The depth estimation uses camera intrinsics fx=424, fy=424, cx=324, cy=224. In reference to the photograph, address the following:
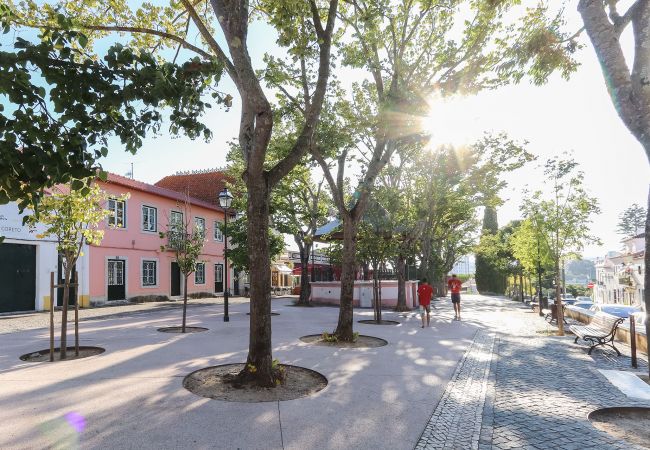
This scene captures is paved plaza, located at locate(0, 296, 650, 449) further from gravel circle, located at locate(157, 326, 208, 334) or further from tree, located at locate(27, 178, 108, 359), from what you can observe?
gravel circle, located at locate(157, 326, 208, 334)

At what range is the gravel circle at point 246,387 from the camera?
5.69 m

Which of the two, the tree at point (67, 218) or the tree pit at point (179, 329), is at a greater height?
the tree at point (67, 218)

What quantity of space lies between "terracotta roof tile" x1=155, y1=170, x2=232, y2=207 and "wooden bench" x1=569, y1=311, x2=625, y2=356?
2513 centimetres

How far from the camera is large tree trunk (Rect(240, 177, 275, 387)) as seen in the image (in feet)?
20.7

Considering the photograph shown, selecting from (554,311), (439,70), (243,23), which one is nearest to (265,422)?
(243,23)

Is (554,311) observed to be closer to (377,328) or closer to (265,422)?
(377,328)

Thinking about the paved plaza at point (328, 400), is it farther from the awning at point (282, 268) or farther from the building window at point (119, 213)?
the awning at point (282, 268)

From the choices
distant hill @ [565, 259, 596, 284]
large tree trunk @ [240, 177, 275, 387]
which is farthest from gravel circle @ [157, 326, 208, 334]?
distant hill @ [565, 259, 596, 284]

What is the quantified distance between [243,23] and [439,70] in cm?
733

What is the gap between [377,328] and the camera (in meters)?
13.1

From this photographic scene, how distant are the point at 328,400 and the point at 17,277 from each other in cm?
1748

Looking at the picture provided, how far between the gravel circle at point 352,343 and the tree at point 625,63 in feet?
19.6

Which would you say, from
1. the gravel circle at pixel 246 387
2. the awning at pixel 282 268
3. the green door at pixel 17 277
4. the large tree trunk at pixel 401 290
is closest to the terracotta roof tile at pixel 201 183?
the awning at pixel 282 268

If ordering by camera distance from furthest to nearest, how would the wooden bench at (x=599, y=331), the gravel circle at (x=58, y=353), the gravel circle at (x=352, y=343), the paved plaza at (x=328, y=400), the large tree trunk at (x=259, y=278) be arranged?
the gravel circle at (x=352, y=343) → the wooden bench at (x=599, y=331) → the gravel circle at (x=58, y=353) → the large tree trunk at (x=259, y=278) → the paved plaza at (x=328, y=400)
